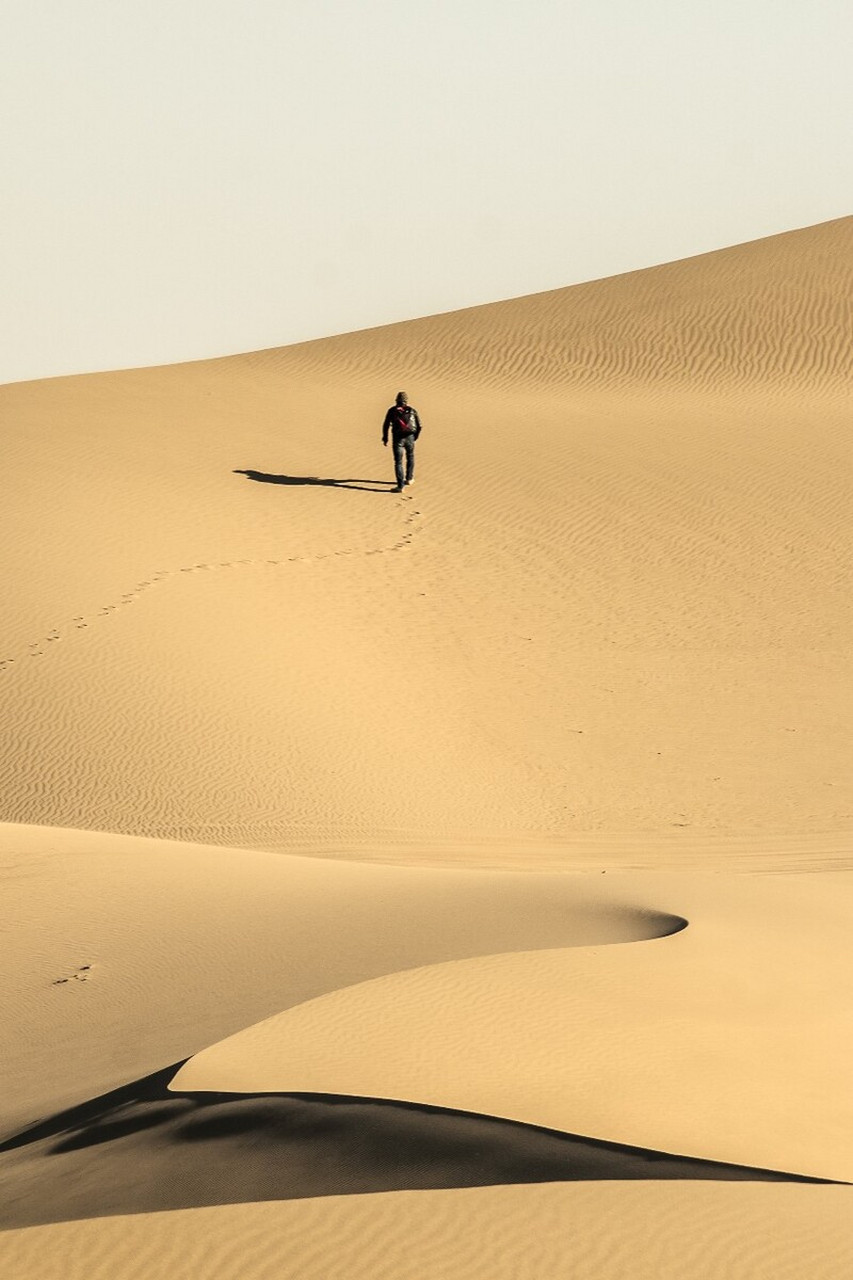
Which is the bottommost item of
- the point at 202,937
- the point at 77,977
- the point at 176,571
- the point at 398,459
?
the point at 77,977

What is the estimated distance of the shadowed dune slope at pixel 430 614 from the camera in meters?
12.8

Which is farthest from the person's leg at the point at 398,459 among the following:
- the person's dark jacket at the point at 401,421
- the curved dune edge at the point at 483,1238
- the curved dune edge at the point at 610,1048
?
the curved dune edge at the point at 483,1238

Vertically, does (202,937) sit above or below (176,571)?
below

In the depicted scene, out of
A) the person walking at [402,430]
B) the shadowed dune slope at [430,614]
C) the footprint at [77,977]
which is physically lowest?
the footprint at [77,977]

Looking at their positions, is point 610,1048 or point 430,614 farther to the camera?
point 430,614

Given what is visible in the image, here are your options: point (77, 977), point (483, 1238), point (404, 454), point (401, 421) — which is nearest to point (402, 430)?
point (401, 421)

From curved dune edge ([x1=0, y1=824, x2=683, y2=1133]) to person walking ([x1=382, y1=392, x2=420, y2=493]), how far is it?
36.9 feet

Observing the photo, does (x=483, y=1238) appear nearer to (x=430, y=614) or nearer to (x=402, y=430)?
(x=430, y=614)

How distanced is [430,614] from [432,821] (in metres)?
5.57

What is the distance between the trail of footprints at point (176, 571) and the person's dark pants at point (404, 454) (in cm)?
71

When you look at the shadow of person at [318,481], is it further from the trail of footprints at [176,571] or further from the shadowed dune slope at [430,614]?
the trail of footprints at [176,571]

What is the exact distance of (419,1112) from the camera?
185 inches

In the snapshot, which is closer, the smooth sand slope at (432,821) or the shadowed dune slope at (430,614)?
the smooth sand slope at (432,821)

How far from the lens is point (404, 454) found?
22.4m
